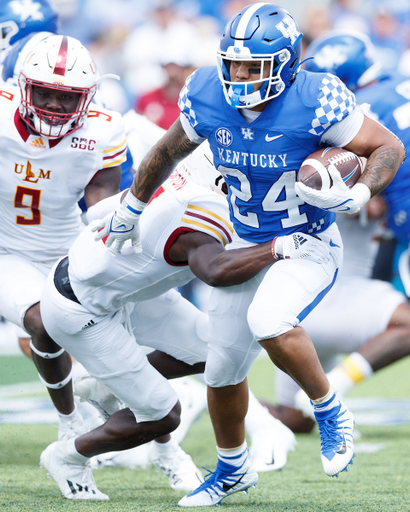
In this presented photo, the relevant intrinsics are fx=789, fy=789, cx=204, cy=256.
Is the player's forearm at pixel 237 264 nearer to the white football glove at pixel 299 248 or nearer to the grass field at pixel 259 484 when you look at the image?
the white football glove at pixel 299 248

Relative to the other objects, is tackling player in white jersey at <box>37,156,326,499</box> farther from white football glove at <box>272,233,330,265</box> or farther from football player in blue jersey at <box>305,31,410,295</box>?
football player in blue jersey at <box>305,31,410,295</box>

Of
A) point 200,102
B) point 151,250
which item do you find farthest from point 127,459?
point 200,102

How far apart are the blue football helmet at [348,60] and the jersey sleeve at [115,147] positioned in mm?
1617

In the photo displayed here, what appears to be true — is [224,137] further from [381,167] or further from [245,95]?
[381,167]

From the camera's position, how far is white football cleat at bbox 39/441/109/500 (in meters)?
3.32

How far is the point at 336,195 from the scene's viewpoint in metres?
2.53

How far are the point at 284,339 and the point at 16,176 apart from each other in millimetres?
1595

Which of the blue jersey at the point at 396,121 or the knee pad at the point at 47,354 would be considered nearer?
the knee pad at the point at 47,354

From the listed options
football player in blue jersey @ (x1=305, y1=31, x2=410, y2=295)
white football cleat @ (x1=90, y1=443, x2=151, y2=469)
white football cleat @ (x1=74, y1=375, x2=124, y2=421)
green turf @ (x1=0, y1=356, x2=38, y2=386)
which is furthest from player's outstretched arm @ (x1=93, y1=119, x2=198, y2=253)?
green turf @ (x1=0, y1=356, x2=38, y2=386)

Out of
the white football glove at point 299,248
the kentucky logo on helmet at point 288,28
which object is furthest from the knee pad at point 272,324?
the kentucky logo on helmet at point 288,28

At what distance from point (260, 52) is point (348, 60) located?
2.28 meters

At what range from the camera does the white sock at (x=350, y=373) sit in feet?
14.0

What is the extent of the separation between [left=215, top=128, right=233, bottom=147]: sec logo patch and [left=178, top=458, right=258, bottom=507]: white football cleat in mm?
1313

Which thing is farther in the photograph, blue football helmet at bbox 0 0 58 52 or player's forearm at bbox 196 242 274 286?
blue football helmet at bbox 0 0 58 52
